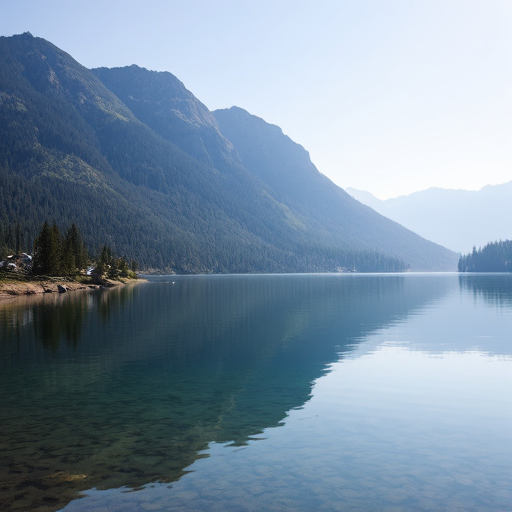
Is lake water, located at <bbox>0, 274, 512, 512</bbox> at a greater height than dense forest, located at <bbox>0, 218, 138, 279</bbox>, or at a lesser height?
lesser

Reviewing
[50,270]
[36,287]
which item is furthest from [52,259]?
[36,287]

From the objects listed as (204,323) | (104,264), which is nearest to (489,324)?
(204,323)

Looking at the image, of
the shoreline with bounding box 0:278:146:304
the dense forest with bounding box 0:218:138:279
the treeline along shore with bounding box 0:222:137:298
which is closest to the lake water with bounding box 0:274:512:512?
the shoreline with bounding box 0:278:146:304

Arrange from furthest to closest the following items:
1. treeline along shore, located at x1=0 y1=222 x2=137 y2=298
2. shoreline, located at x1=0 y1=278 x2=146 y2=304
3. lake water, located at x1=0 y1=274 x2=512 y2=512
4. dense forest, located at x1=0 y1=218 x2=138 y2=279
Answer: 1. dense forest, located at x1=0 y1=218 x2=138 y2=279
2. treeline along shore, located at x1=0 y1=222 x2=137 y2=298
3. shoreline, located at x1=0 y1=278 x2=146 y2=304
4. lake water, located at x1=0 y1=274 x2=512 y2=512

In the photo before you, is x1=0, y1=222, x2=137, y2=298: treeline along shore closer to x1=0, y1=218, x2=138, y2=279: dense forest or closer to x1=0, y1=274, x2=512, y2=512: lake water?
x1=0, y1=218, x2=138, y2=279: dense forest

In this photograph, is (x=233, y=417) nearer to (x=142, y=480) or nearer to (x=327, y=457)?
(x=327, y=457)

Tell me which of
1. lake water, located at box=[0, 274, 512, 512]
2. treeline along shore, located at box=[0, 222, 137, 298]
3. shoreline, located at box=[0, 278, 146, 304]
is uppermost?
treeline along shore, located at box=[0, 222, 137, 298]

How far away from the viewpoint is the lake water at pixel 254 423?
1432 cm

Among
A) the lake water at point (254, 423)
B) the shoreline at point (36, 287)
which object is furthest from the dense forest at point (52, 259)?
the lake water at point (254, 423)

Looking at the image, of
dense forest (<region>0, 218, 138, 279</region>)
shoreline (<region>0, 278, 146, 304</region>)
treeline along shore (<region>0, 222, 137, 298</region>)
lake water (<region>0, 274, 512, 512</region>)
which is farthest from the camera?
dense forest (<region>0, 218, 138, 279</region>)

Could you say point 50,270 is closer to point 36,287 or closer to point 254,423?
point 36,287

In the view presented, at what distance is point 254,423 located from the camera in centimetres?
2109

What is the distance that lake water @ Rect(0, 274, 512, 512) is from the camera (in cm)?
1432

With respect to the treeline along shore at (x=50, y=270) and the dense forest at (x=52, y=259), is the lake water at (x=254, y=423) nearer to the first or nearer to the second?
the treeline along shore at (x=50, y=270)
